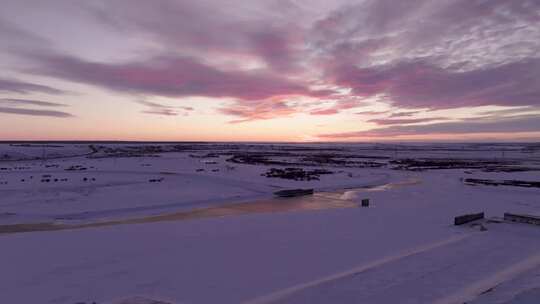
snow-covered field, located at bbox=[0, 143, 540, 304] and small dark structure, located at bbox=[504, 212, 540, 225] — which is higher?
small dark structure, located at bbox=[504, 212, 540, 225]

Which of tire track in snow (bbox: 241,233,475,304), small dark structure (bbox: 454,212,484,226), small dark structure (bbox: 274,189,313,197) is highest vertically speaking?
small dark structure (bbox: 454,212,484,226)

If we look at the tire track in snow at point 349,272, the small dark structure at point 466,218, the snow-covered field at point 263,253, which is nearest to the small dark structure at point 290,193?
the snow-covered field at point 263,253

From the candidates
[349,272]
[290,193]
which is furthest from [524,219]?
[290,193]

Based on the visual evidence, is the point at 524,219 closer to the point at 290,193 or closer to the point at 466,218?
the point at 466,218

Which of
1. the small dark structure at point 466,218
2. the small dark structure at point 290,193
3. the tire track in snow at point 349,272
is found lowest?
the small dark structure at point 290,193

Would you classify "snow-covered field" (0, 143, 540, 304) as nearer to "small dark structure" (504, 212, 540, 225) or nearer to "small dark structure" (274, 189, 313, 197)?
"small dark structure" (504, 212, 540, 225)

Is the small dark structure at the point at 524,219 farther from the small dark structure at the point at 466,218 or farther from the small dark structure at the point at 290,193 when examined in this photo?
the small dark structure at the point at 290,193

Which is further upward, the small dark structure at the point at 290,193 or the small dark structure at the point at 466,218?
the small dark structure at the point at 466,218

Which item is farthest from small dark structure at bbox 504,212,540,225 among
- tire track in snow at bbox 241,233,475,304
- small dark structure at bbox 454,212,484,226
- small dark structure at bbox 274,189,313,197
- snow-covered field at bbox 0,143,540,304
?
small dark structure at bbox 274,189,313,197

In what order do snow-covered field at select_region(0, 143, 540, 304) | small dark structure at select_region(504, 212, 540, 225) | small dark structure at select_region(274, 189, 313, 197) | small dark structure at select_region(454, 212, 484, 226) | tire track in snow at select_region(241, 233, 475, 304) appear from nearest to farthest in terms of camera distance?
tire track in snow at select_region(241, 233, 475, 304) → snow-covered field at select_region(0, 143, 540, 304) → small dark structure at select_region(504, 212, 540, 225) → small dark structure at select_region(454, 212, 484, 226) → small dark structure at select_region(274, 189, 313, 197)

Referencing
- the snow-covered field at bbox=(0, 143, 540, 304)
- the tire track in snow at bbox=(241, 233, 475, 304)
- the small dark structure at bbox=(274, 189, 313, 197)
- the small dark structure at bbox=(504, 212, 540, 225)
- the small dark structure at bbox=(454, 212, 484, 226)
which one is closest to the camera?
the tire track in snow at bbox=(241, 233, 475, 304)

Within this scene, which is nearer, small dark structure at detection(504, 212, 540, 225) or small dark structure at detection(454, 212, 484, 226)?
small dark structure at detection(504, 212, 540, 225)
